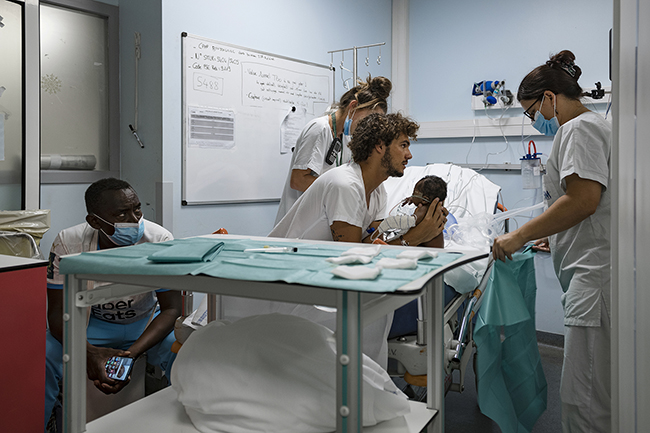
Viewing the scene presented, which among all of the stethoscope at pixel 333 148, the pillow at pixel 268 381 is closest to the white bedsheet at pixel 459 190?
the stethoscope at pixel 333 148

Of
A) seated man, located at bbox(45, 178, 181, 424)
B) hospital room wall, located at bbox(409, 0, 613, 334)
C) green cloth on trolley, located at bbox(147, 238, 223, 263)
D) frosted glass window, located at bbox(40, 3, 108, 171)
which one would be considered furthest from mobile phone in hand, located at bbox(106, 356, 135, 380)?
hospital room wall, located at bbox(409, 0, 613, 334)

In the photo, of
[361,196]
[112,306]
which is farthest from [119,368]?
[361,196]

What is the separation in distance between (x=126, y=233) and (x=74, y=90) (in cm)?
131

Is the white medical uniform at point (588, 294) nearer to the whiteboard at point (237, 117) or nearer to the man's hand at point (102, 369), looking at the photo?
the man's hand at point (102, 369)

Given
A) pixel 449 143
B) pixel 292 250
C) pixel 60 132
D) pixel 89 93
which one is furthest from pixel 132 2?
pixel 449 143

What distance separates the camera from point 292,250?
4.53 feet

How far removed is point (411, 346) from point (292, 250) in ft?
2.27

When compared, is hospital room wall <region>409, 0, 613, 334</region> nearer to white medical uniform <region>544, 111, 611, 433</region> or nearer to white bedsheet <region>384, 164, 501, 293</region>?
white bedsheet <region>384, 164, 501, 293</region>

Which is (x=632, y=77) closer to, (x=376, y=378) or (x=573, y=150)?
(x=376, y=378)

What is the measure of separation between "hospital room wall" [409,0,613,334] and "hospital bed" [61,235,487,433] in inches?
115

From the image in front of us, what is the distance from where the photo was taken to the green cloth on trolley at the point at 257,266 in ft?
3.21

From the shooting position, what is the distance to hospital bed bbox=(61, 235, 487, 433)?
0.98m

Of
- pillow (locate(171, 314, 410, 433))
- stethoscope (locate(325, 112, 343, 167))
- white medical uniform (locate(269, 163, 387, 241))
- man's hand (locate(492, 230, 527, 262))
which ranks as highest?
stethoscope (locate(325, 112, 343, 167))

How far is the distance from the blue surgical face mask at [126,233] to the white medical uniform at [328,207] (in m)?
0.59
